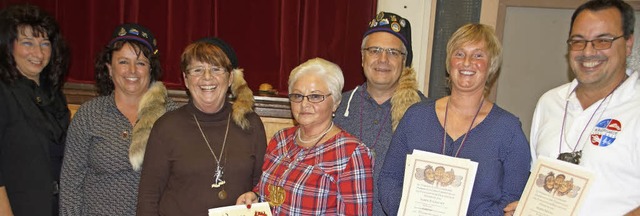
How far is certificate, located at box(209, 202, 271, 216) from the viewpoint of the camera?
7.41 feet

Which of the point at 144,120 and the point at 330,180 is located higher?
the point at 144,120

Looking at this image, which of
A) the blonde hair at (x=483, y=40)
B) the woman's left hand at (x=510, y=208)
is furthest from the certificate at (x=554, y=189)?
the blonde hair at (x=483, y=40)

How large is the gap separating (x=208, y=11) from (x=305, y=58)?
923 mm

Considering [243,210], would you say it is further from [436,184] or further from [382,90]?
[382,90]

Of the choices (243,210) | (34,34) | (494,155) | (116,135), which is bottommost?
(243,210)

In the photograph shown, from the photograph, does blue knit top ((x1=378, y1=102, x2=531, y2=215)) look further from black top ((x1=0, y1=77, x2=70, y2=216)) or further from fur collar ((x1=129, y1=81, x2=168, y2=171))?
black top ((x1=0, y1=77, x2=70, y2=216))

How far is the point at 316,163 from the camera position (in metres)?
2.24

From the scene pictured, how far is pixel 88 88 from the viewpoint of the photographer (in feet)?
14.8

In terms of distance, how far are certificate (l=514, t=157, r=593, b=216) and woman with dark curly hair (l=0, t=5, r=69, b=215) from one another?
7.92 feet

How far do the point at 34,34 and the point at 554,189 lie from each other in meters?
2.75

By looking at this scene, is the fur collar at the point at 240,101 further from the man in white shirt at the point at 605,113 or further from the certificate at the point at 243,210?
the man in white shirt at the point at 605,113

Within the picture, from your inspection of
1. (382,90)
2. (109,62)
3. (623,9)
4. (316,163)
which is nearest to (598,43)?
(623,9)

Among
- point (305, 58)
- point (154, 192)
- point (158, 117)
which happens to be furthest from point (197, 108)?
point (305, 58)

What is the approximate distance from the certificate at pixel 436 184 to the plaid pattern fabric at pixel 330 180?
0.18 m
